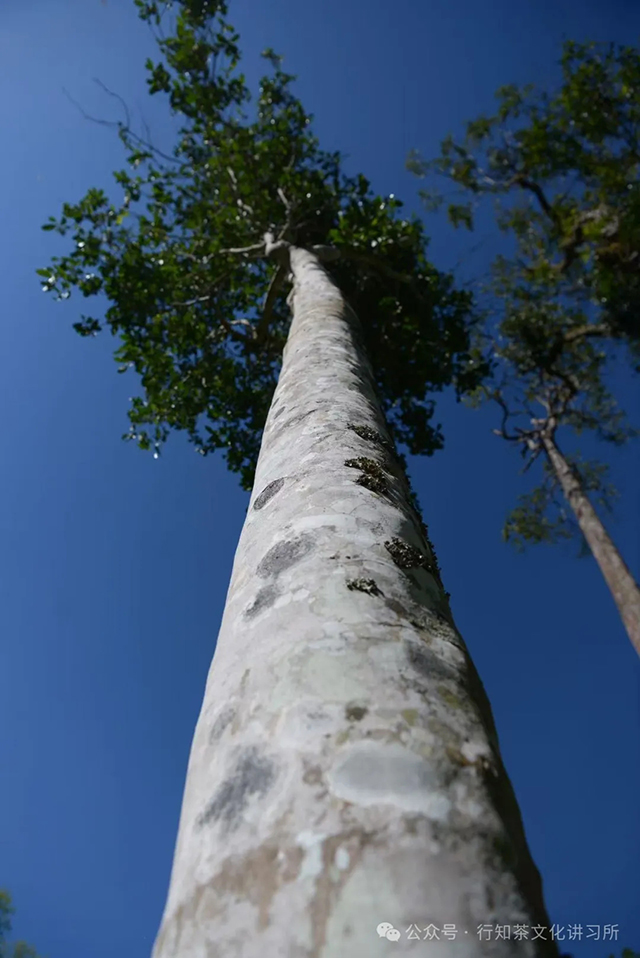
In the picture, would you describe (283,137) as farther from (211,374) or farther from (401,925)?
(401,925)

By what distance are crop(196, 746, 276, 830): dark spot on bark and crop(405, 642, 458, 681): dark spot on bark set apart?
0.40 metres

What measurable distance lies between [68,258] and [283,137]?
13.0 feet

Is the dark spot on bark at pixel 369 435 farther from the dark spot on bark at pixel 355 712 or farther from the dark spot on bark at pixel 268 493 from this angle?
the dark spot on bark at pixel 355 712

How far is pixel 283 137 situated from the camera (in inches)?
380

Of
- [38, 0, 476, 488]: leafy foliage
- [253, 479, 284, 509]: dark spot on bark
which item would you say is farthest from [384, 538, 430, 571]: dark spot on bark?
[38, 0, 476, 488]: leafy foliage

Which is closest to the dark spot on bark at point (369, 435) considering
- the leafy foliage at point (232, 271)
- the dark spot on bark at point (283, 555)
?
the dark spot on bark at point (283, 555)

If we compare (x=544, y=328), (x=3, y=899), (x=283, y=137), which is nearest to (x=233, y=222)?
(x=283, y=137)

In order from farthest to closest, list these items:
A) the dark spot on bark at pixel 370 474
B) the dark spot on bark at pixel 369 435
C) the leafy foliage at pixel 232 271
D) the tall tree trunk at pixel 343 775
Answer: the leafy foliage at pixel 232 271, the dark spot on bark at pixel 369 435, the dark spot on bark at pixel 370 474, the tall tree trunk at pixel 343 775

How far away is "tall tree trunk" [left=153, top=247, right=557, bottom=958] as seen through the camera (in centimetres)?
93

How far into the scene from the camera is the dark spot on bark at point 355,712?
1197 mm

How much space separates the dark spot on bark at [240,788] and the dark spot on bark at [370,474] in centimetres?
108

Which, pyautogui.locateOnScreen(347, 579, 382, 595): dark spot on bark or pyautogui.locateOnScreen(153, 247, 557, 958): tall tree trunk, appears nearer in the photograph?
pyautogui.locateOnScreen(153, 247, 557, 958): tall tree trunk

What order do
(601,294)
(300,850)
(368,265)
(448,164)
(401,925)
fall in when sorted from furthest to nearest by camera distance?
(448,164)
(601,294)
(368,265)
(300,850)
(401,925)

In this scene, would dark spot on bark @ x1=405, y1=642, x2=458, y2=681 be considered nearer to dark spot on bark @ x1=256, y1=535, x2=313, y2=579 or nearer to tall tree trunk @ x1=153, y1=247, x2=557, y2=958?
tall tree trunk @ x1=153, y1=247, x2=557, y2=958
